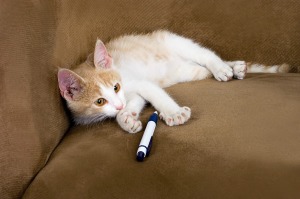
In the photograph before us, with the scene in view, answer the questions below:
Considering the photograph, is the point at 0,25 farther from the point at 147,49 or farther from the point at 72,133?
the point at 147,49

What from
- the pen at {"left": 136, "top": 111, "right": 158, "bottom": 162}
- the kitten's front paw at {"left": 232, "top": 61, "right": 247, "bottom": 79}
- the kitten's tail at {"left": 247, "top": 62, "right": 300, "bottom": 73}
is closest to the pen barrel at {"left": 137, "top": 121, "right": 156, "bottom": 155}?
the pen at {"left": 136, "top": 111, "right": 158, "bottom": 162}

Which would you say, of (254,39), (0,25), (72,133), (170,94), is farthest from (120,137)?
(254,39)

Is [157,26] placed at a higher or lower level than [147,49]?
higher

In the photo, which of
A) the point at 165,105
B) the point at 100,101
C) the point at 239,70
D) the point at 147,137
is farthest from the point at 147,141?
the point at 239,70

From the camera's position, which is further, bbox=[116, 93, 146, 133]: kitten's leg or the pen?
bbox=[116, 93, 146, 133]: kitten's leg

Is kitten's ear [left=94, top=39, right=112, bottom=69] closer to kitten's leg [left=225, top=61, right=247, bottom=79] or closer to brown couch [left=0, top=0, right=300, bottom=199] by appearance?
brown couch [left=0, top=0, right=300, bottom=199]

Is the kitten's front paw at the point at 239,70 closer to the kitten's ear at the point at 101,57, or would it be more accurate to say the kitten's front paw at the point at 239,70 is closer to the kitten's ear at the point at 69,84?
the kitten's ear at the point at 101,57

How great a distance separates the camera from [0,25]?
3.53ft

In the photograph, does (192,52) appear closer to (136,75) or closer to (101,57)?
(136,75)

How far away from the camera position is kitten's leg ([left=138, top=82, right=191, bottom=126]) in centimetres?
117

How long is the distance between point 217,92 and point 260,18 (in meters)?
0.44

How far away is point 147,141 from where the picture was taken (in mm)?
1042

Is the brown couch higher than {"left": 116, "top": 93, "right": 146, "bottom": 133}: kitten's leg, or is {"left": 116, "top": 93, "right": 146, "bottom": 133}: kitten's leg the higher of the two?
the brown couch

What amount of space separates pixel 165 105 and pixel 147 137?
0.75 ft
